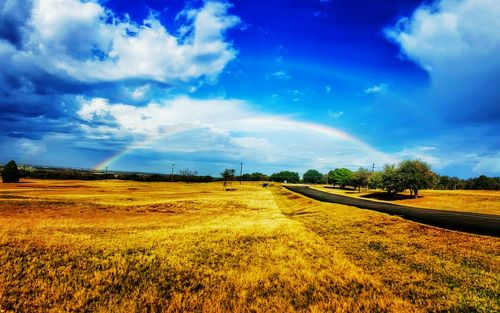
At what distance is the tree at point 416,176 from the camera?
57.4m

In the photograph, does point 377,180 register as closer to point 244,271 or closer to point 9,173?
point 244,271

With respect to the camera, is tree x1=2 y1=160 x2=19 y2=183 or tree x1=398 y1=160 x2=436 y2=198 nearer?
tree x1=398 y1=160 x2=436 y2=198

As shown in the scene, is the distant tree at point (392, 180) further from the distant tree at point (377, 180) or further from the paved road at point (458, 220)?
the paved road at point (458, 220)

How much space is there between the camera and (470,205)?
4188cm

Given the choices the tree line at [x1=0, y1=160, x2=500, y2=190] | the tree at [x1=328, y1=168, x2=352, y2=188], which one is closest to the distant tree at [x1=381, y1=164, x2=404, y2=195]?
the tree line at [x1=0, y1=160, x2=500, y2=190]

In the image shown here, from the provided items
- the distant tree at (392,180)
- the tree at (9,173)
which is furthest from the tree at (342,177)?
the tree at (9,173)

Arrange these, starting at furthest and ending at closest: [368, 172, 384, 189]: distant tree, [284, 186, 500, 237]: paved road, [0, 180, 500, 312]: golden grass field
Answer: [368, 172, 384, 189]: distant tree → [284, 186, 500, 237]: paved road → [0, 180, 500, 312]: golden grass field

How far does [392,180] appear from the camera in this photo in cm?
6159

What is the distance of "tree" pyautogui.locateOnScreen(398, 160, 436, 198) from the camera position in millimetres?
57375

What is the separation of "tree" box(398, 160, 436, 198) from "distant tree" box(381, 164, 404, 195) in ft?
2.83

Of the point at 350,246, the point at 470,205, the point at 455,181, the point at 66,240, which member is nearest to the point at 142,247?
the point at 66,240

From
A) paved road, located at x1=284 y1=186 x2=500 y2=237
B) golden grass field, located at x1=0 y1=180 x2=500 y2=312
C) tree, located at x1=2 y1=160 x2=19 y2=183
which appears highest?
tree, located at x1=2 y1=160 x2=19 y2=183

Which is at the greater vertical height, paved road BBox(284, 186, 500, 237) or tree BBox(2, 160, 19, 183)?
tree BBox(2, 160, 19, 183)

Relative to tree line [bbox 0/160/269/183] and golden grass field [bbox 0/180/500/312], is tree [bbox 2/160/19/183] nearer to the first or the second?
tree line [bbox 0/160/269/183]
